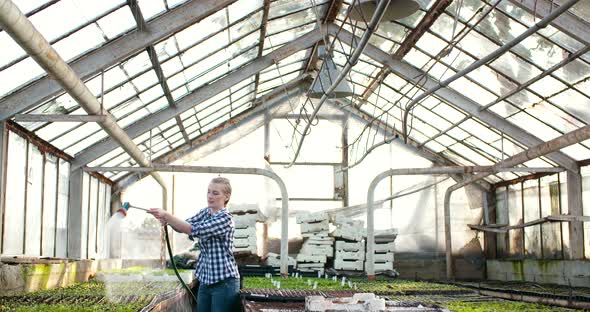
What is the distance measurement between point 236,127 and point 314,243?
451 cm

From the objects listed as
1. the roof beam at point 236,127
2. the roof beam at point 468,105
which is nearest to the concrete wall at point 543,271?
the roof beam at point 468,105

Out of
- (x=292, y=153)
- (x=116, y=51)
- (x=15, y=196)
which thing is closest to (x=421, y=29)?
(x=116, y=51)

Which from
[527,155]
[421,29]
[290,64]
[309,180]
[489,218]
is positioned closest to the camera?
[421,29]

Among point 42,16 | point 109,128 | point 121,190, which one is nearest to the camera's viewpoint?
point 42,16

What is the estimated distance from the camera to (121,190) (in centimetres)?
2130

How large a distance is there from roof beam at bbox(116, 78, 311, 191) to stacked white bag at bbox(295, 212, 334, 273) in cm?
352

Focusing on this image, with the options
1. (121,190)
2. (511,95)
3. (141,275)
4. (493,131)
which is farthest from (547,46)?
(121,190)

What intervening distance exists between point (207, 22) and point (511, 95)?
273 inches

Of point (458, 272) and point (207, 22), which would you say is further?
point (458, 272)

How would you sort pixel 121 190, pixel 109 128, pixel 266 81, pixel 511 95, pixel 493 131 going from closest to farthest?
pixel 109 128
pixel 511 95
pixel 493 131
pixel 266 81
pixel 121 190

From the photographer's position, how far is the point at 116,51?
11.4 metres

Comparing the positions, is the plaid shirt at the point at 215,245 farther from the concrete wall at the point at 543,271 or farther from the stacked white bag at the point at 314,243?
the stacked white bag at the point at 314,243

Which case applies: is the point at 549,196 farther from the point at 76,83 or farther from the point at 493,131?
the point at 76,83

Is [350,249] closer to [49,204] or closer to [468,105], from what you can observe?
[468,105]
